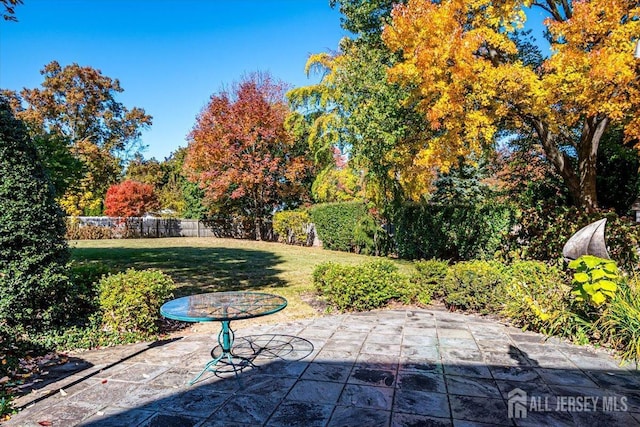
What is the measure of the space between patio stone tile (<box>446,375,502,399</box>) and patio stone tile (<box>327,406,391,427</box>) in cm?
68

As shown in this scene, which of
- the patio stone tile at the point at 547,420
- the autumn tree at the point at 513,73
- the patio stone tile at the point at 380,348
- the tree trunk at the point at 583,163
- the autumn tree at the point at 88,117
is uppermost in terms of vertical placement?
the autumn tree at the point at 88,117

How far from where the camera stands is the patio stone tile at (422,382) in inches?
110

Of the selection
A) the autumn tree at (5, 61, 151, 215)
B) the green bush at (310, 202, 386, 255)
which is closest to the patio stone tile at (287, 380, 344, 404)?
the green bush at (310, 202, 386, 255)

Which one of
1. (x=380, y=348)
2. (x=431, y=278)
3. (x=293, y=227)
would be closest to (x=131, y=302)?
(x=380, y=348)

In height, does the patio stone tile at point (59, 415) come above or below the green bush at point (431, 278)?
below

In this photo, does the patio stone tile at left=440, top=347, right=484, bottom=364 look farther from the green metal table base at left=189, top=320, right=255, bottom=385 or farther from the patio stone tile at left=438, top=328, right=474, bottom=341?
the green metal table base at left=189, top=320, right=255, bottom=385

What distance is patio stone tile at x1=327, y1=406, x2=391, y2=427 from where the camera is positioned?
2312 millimetres

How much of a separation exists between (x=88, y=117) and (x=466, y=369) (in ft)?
96.3

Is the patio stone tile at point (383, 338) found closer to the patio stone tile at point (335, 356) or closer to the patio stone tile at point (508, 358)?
the patio stone tile at point (335, 356)

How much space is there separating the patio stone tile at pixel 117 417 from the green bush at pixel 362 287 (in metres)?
3.26

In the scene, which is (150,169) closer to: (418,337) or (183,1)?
(183,1)

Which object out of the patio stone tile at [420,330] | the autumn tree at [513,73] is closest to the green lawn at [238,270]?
the patio stone tile at [420,330]

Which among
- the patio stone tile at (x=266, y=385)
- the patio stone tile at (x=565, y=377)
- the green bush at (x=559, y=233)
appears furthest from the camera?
the green bush at (x=559, y=233)

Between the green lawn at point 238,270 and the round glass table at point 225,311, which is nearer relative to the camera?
the round glass table at point 225,311
